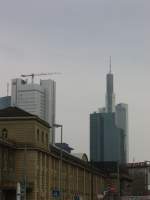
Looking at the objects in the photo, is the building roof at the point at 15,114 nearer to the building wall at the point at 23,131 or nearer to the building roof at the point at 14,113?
the building roof at the point at 14,113

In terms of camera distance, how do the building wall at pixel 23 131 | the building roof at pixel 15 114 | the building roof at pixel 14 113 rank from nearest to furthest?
the building wall at pixel 23 131 → the building roof at pixel 15 114 → the building roof at pixel 14 113

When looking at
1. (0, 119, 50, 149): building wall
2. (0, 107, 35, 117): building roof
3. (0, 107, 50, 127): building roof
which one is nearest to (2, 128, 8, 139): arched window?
(0, 119, 50, 149): building wall

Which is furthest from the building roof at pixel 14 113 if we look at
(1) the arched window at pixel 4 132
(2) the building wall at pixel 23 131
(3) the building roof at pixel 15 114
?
(1) the arched window at pixel 4 132

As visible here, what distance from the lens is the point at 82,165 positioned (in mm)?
131750

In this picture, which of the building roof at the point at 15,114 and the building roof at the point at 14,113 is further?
the building roof at the point at 14,113

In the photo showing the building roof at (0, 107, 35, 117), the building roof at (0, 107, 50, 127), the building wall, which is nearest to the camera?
the building wall

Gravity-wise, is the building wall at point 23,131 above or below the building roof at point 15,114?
below

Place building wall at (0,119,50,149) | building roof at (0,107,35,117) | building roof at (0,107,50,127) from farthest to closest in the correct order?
building roof at (0,107,35,117) → building roof at (0,107,50,127) → building wall at (0,119,50,149)

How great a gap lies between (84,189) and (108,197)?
19.4 feet

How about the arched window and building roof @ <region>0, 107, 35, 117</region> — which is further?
building roof @ <region>0, 107, 35, 117</region>

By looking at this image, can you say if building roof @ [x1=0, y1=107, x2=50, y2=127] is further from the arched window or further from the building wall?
the arched window

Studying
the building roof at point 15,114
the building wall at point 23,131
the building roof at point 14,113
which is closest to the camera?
the building wall at point 23,131

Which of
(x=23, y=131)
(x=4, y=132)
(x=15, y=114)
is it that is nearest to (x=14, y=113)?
(x=15, y=114)

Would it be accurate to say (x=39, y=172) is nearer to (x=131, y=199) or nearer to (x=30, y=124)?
(x=30, y=124)
